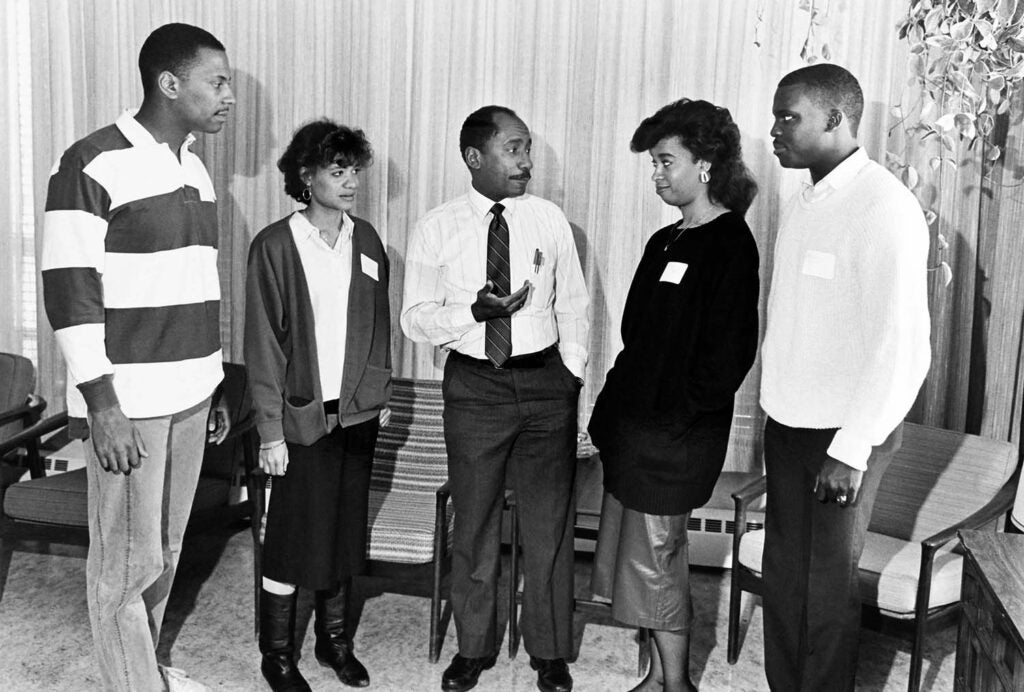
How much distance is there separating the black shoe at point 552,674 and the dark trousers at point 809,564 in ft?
2.20

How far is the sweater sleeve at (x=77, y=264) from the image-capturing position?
2.42 meters

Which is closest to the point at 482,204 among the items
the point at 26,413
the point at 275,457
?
the point at 275,457

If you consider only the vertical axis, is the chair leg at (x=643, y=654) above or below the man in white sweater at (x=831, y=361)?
below

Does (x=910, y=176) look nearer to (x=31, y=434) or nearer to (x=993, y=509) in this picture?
(x=993, y=509)

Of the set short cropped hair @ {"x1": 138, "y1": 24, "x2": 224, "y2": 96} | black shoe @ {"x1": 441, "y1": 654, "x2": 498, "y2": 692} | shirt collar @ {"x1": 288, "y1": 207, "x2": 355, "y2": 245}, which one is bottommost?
black shoe @ {"x1": 441, "y1": 654, "x2": 498, "y2": 692}

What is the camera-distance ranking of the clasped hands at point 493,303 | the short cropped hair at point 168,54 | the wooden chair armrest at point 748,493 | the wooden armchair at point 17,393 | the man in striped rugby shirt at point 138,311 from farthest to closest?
the wooden armchair at point 17,393, the wooden chair armrest at point 748,493, the clasped hands at point 493,303, the short cropped hair at point 168,54, the man in striped rugby shirt at point 138,311

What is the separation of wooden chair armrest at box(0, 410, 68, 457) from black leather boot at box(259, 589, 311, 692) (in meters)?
1.16

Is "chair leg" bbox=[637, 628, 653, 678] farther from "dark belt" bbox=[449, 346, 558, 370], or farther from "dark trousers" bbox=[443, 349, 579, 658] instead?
"dark belt" bbox=[449, 346, 558, 370]

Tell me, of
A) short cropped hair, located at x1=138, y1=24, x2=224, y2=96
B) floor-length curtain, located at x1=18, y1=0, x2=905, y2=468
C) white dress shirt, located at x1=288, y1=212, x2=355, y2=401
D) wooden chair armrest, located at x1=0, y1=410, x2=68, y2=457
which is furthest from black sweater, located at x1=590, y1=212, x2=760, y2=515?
wooden chair armrest, located at x1=0, y1=410, x2=68, y2=457

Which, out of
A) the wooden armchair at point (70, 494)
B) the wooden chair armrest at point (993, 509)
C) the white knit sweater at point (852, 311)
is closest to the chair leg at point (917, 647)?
the wooden chair armrest at point (993, 509)

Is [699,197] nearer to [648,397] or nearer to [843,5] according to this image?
[648,397]

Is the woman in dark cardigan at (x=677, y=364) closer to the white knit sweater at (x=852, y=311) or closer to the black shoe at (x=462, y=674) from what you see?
the white knit sweater at (x=852, y=311)

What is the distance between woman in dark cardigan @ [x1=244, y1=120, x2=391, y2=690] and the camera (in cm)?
289

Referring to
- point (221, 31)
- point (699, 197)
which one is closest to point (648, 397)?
point (699, 197)
